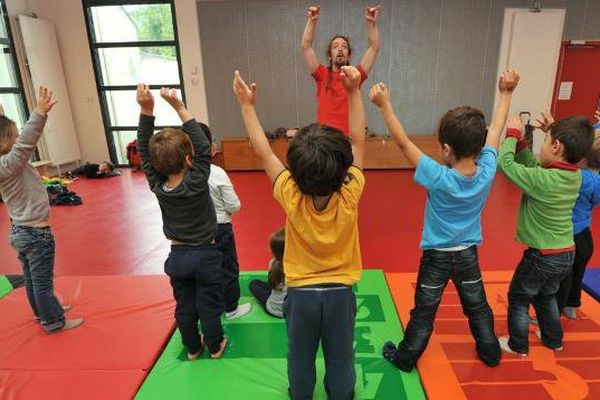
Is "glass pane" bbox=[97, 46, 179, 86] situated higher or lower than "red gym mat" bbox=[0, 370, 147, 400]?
higher

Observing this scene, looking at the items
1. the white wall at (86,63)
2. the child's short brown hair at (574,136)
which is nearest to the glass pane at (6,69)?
the white wall at (86,63)

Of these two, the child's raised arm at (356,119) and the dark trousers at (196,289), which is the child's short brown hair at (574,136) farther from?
the dark trousers at (196,289)

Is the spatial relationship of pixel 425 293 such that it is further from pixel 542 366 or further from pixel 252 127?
pixel 252 127

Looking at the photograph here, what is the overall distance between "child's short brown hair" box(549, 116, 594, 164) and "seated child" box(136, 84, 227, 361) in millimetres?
1725

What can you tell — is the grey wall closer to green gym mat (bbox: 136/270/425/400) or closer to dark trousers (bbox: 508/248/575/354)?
green gym mat (bbox: 136/270/425/400)

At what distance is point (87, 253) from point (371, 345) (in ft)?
10.1

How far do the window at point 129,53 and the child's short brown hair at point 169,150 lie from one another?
21.5 feet

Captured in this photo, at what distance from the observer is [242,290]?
9.63 ft

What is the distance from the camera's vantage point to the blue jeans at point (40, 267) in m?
2.28

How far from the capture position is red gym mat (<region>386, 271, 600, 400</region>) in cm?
191

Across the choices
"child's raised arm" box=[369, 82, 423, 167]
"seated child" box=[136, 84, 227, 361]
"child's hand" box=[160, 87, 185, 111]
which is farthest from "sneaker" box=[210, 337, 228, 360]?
"child's raised arm" box=[369, 82, 423, 167]

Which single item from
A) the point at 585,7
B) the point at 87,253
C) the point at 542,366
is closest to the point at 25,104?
the point at 87,253

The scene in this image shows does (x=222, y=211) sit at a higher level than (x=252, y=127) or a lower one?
lower

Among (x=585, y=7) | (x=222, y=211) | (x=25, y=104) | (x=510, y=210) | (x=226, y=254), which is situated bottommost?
(x=510, y=210)
